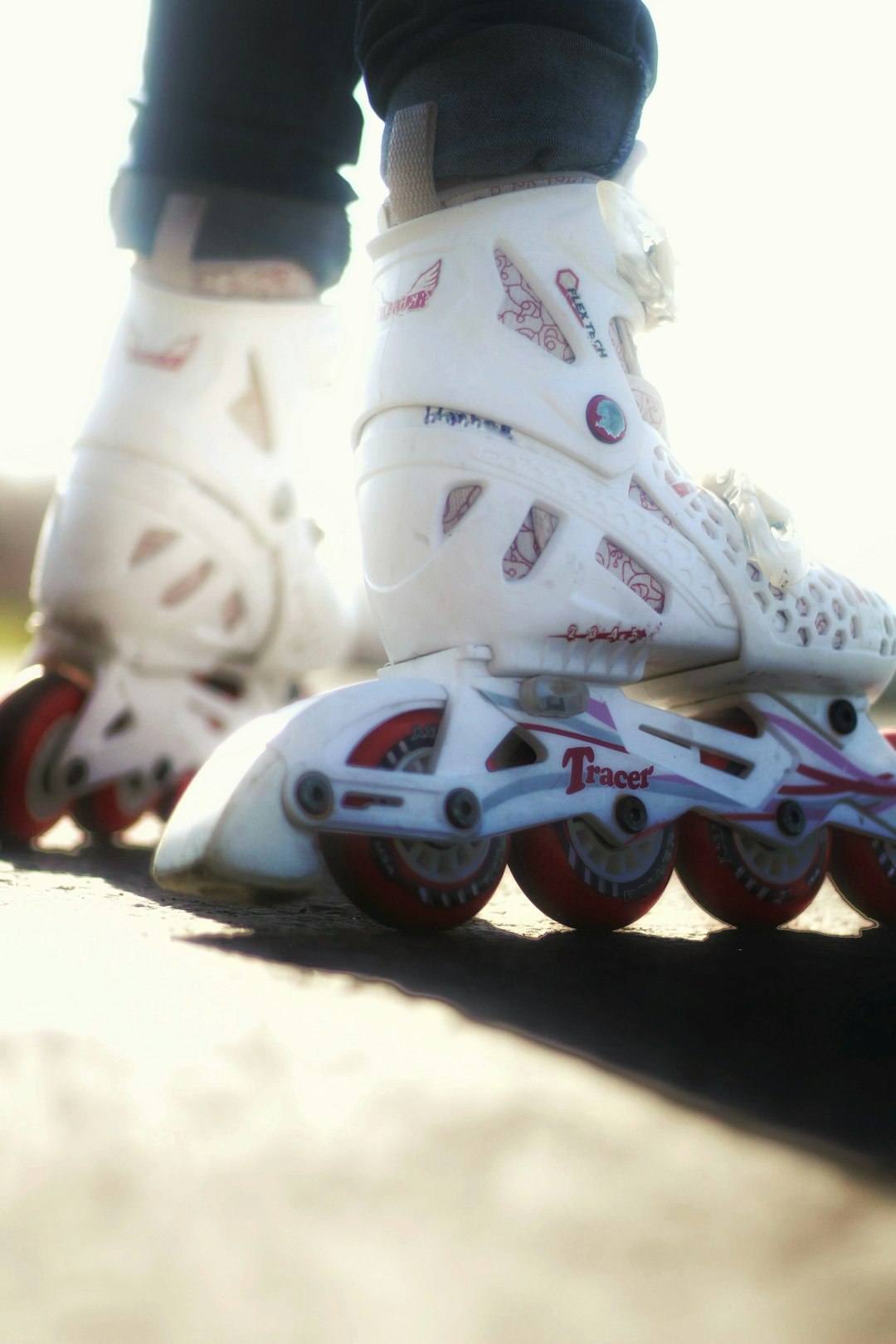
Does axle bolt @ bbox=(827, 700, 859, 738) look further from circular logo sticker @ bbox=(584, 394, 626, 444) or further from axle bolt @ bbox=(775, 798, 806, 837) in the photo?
circular logo sticker @ bbox=(584, 394, 626, 444)

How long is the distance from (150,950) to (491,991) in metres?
0.22

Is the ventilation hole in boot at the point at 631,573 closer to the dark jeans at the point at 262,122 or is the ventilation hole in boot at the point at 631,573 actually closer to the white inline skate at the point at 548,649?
the white inline skate at the point at 548,649

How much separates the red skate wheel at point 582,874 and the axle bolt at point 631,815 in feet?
0.04

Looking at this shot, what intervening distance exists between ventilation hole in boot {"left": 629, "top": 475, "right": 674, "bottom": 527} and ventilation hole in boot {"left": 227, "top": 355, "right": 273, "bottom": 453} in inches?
30.8

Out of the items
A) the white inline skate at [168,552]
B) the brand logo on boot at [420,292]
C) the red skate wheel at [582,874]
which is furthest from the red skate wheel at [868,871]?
the white inline skate at [168,552]

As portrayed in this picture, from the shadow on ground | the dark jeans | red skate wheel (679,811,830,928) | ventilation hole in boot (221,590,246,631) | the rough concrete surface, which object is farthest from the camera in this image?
ventilation hole in boot (221,590,246,631)

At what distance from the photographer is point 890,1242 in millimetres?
313

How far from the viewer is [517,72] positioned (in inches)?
37.7

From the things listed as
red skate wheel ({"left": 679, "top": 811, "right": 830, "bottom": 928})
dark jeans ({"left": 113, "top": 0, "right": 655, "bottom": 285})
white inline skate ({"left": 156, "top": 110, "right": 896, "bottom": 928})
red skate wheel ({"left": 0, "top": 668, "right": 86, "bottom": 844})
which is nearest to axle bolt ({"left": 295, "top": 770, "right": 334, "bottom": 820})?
white inline skate ({"left": 156, "top": 110, "right": 896, "bottom": 928})

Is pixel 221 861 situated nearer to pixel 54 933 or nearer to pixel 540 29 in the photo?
pixel 54 933

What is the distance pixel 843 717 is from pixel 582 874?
382 millimetres

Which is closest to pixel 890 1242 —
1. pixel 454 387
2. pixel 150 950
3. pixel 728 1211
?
pixel 728 1211

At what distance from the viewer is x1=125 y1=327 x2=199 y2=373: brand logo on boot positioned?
1.56 m

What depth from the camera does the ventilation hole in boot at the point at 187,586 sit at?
5.10 ft
